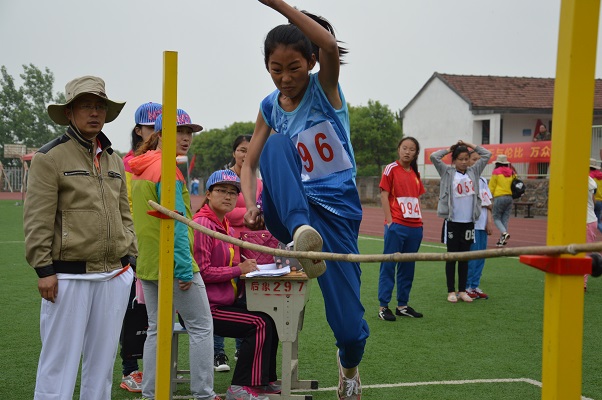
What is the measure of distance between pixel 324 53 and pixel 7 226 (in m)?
17.7

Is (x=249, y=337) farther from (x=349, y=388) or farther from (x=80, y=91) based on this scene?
(x=80, y=91)

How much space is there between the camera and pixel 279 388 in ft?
16.1

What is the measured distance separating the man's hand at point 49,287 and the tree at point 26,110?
61.5 meters

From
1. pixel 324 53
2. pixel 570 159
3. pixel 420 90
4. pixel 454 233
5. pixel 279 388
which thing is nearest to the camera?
pixel 570 159

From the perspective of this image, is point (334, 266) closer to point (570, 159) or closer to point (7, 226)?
point (570, 159)

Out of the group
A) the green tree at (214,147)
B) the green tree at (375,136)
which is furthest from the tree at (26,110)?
the green tree at (375,136)

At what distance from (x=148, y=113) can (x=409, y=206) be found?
132 inches

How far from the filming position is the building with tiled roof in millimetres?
37534

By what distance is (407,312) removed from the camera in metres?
7.55

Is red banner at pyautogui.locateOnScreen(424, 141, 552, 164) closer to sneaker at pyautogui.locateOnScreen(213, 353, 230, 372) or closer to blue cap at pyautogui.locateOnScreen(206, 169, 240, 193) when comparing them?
sneaker at pyautogui.locateOnScreen(213, 353, 230, 372)

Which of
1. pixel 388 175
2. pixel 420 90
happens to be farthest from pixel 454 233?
pixel 420 90

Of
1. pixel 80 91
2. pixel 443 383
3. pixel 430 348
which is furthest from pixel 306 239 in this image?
pixel 430 348

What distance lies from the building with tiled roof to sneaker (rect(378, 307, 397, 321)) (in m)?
31.2

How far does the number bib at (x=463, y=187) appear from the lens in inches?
319
